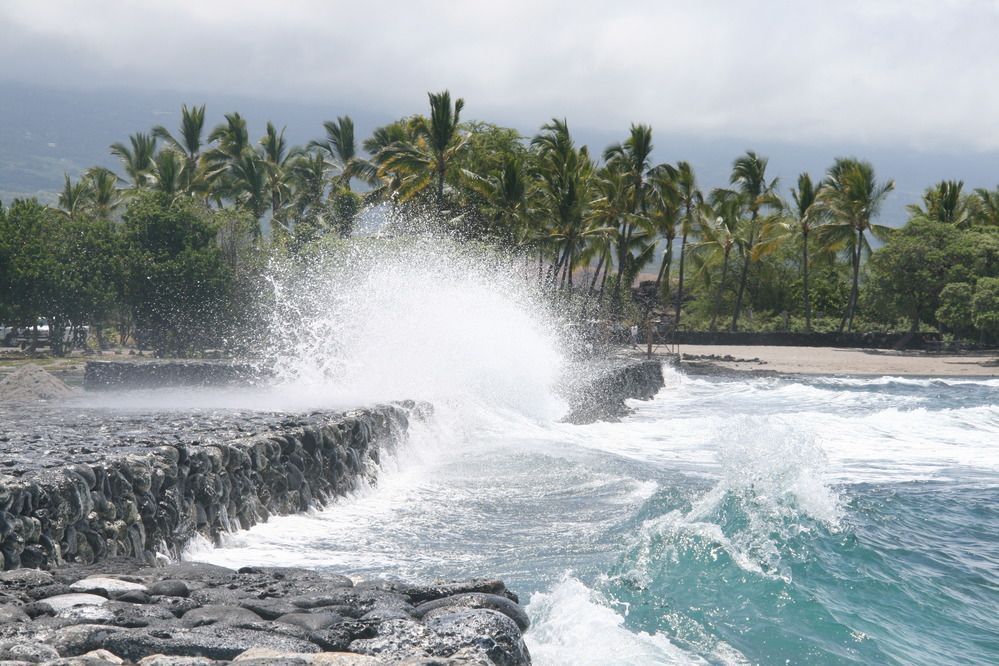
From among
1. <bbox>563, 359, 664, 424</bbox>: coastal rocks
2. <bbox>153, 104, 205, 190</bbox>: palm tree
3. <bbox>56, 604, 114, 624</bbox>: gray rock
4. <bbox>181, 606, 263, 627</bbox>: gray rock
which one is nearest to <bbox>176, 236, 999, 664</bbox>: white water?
<bbox>563, 359, 664, 424</bbox>: coastal rocks

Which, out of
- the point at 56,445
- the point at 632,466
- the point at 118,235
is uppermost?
the point at 118,235

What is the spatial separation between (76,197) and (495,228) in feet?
69.9

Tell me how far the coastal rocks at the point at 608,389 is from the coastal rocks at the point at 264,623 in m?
14.9

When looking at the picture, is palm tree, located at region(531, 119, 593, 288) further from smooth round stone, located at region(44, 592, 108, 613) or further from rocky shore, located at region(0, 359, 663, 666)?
smooth round stone, located at region(44, 592, 108, 613)

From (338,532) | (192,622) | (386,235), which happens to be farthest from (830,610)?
(386,235)

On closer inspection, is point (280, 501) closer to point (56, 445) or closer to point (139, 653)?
point (56, 445)

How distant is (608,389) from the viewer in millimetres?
24438

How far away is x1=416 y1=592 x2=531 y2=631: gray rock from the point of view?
19.2 feet

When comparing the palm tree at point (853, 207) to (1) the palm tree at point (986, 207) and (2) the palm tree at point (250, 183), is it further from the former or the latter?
(2) the palm tree at point (250, 183)

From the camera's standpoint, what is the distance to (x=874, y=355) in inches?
1649

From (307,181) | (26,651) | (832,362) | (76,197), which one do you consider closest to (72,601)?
(26,651)

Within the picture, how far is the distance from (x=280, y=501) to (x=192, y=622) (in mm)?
5200

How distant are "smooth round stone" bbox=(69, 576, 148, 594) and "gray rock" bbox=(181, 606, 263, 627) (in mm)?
572

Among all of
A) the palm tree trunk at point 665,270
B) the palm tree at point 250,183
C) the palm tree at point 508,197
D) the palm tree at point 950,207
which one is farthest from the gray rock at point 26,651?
the palm tree at point 950,207
